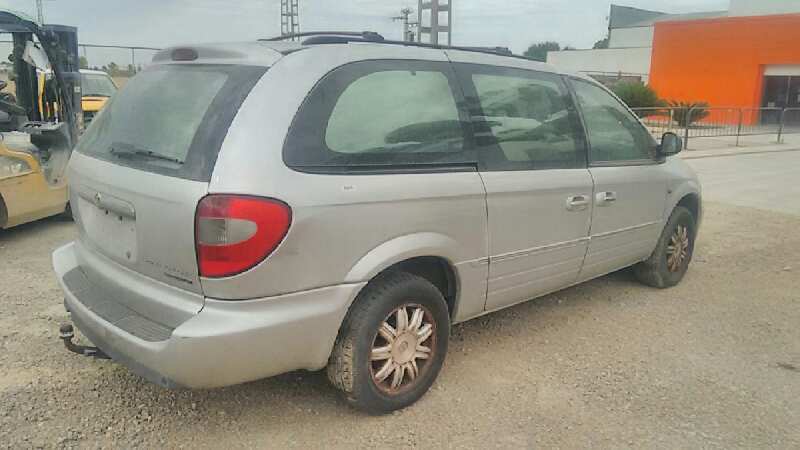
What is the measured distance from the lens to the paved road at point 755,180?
9802 mm

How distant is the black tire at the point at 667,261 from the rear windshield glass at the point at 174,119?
3.69m

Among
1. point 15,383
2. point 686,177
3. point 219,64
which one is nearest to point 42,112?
point 15,383

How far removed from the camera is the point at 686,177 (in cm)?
526

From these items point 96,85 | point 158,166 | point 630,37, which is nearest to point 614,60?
point 630,37

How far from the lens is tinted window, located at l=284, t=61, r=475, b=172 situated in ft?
9.08

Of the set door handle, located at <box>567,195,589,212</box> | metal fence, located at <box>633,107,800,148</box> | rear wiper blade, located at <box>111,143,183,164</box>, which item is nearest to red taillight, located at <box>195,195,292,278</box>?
rear wiper blade, located at <box>111,143,183,164</box>

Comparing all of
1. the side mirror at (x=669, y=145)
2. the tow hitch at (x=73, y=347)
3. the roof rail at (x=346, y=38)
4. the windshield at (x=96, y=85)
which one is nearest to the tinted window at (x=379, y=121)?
the roof rail at (x=346, y=38)

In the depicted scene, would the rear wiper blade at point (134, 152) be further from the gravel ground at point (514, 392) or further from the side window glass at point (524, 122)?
the side window glass at point (524, 122)

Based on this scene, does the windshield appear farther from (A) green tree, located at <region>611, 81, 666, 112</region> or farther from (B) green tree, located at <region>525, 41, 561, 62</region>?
(A) green tree, located at <region>611, 81, 666, 112</region>

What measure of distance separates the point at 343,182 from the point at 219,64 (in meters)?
0.82

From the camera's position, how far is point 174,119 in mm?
2896

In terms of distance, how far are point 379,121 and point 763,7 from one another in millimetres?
37787

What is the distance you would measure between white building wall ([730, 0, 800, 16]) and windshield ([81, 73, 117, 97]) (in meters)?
31.1

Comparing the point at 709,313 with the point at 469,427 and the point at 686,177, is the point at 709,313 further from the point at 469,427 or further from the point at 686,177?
the point at 469,427
